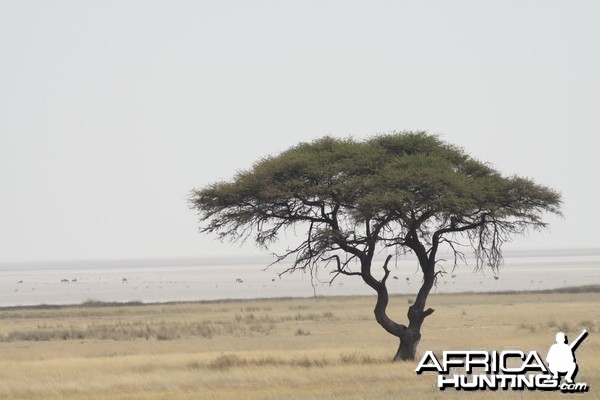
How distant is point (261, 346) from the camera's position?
155ft

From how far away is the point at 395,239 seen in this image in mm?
36438

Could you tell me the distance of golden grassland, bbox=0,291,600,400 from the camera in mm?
28266

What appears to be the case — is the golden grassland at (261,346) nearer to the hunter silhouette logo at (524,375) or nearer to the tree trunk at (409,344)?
the hunter silhouette logo at (524,375)

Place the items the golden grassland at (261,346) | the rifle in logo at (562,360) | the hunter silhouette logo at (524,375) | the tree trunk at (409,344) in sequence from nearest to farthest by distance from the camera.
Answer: the rifle in logo at (562,360) → the hunter silhouette logo at (524,375) → the golden grassland at (261,346) → the tree trunk at (409,344)

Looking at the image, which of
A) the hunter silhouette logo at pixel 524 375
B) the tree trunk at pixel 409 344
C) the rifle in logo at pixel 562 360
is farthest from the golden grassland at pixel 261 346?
the tree trunk at pixel 409 344

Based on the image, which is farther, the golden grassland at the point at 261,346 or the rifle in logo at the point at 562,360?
the golden grassland at the point at 261,346

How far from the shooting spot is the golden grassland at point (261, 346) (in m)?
28.3

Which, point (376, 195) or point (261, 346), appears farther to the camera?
point (261, 346)

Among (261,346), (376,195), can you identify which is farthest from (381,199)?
(261,346)

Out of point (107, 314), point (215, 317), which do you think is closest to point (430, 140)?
point (215, 317)

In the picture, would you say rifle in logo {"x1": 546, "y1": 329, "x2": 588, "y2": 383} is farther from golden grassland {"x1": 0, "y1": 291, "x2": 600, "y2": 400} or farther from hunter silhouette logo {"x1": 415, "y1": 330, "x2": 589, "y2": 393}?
golden grassland {"x1": 0, "y1": 291, "x2": 600, "y2": 400}

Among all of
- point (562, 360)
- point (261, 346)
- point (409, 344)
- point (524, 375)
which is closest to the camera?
point (562, 360)

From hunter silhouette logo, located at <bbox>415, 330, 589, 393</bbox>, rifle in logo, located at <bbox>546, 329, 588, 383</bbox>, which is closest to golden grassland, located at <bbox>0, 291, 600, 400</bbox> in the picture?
hunter silhouette logo, located at <bbox>415, 330, 589, 393</bbox>

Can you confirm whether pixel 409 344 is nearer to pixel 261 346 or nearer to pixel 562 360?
pixel 562 360
